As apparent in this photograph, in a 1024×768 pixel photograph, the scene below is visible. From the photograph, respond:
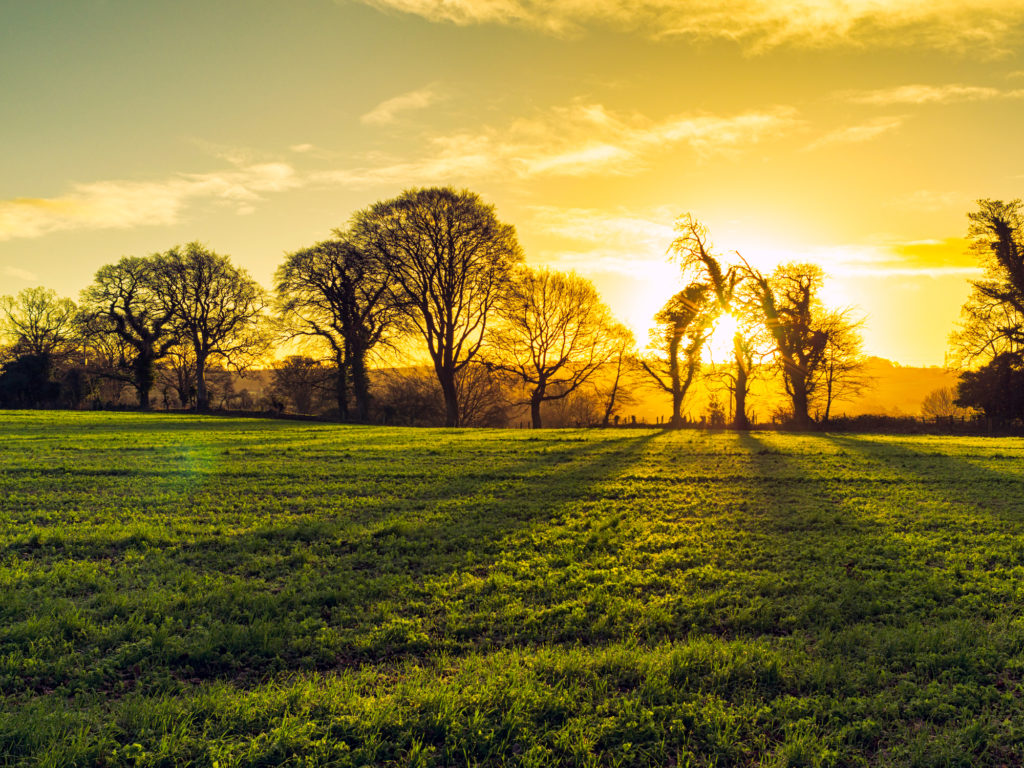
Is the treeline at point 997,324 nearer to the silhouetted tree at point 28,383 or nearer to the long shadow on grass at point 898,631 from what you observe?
the long shadow on grass at point 898,631

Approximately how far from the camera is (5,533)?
10.1 meters

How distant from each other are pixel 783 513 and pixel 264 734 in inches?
429

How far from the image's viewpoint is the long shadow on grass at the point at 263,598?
19.5 ft

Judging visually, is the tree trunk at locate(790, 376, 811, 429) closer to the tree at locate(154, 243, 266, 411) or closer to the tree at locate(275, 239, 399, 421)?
the tree at locate(275, 239, 399, 421)

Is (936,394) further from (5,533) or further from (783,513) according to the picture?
(5,533)

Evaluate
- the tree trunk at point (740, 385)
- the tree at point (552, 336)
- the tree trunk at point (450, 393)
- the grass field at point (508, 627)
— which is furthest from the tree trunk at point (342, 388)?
the grass field at point (508, 627)

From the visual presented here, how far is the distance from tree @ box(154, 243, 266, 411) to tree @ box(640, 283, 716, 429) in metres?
37.6

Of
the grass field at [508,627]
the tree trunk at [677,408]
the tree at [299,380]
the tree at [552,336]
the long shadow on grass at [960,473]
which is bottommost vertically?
the grass field at [508,627]

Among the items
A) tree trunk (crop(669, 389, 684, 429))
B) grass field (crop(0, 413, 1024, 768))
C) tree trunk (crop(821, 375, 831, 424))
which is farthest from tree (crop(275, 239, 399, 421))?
tree trunk (crop(821, 375, 831, 424))

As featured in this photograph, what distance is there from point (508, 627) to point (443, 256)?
3777 cm

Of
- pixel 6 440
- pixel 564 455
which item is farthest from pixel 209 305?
pixel 564 455

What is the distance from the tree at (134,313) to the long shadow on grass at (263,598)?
176 feet

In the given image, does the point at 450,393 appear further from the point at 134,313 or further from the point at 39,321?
the point at 39,321

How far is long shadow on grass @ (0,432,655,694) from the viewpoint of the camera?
593 cm
